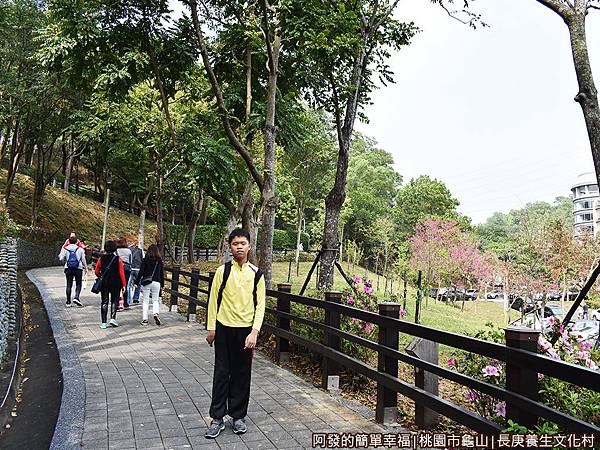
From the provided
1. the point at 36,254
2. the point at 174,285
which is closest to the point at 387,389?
the point at 174,285

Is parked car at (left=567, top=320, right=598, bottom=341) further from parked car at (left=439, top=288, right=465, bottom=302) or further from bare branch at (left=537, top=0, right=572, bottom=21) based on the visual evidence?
parked car at (left=439, top=288, right=465, bottom=302)

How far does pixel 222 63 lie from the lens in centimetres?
1237

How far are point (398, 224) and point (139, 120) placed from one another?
113 feet

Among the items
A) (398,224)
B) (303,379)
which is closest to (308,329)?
(303,379)

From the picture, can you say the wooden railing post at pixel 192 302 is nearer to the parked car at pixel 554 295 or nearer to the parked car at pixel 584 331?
the parked car at pixel 584 331

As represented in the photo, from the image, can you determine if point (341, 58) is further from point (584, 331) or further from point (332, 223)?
point (584, 331)

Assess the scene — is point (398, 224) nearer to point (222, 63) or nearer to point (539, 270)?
point (539, 270)

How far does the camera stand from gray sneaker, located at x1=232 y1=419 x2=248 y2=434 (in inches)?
169

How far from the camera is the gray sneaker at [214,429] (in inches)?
165

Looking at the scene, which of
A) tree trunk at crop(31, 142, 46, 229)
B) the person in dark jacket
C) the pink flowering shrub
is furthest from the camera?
tree trunk at crop(31, 142, 46, 229)

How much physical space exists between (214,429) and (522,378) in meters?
2.53

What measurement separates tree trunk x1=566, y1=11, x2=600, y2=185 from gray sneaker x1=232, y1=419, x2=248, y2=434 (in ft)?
12.9

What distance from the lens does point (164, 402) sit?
202 inches

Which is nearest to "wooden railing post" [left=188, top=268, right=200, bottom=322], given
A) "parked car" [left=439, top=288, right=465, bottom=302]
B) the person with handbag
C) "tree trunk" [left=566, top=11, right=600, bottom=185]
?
the person with handbag
